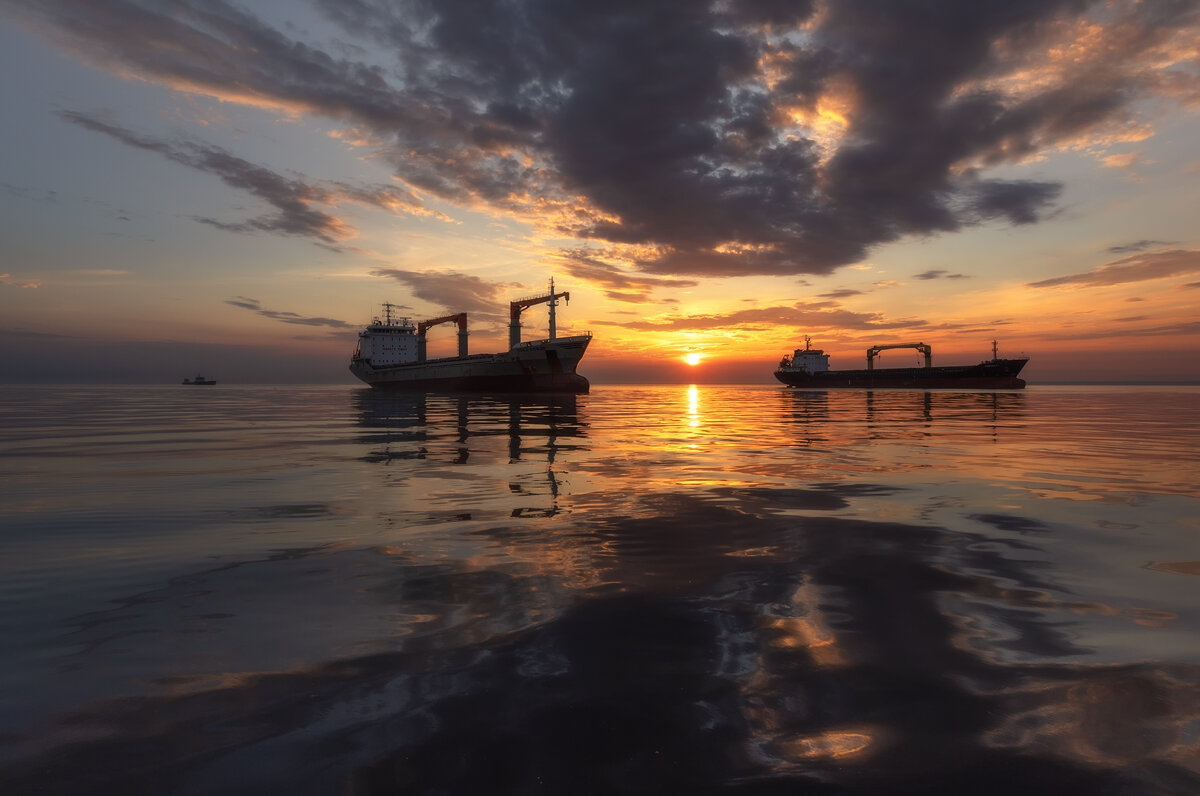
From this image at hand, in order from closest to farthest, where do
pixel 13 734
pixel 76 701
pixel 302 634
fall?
pixel 13 734
pixel 76 701
pixel 302 634

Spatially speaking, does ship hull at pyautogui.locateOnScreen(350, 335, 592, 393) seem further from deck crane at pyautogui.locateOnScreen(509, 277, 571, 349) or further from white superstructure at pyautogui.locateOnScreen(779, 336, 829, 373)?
white superstructure at pyautogui.locateOnScreen(779, 336, 829, 373)

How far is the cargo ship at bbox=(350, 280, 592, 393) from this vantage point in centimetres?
6612

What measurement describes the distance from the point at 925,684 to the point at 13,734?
4.91 meters

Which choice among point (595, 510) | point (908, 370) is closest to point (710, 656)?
point (595, 510)

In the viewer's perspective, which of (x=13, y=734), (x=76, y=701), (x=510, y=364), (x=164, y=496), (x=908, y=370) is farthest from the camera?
(x=908, y=370)

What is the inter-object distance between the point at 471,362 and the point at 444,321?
25602mm

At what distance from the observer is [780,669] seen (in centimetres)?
345

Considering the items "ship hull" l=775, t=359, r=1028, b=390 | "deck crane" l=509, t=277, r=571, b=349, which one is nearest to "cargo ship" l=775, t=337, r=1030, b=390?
"ship hull" l=775, t=359, r=1028, b=390

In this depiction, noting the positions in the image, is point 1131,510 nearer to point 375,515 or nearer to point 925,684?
point 925,684

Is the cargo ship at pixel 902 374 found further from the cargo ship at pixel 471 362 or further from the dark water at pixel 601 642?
the dark water at pixel 601 642

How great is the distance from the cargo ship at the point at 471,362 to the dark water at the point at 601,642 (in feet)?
187

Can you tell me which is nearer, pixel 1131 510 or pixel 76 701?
pixel 76 701

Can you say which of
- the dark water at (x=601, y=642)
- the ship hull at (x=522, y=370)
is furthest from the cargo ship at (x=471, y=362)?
the dark water at (x=601, y=642)

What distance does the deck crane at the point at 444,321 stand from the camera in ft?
294
